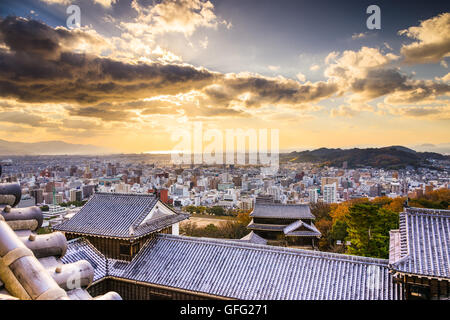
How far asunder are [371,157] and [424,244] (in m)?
30.1

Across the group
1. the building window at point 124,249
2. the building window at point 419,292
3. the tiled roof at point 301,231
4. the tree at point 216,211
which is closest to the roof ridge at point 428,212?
the building window at point 419,292

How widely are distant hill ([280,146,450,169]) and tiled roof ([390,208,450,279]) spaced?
19.9 m

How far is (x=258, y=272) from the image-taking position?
762 centimetres

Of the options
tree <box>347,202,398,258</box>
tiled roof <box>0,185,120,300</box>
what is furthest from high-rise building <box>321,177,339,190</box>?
tiled roof <box>0,185,120,300</box>

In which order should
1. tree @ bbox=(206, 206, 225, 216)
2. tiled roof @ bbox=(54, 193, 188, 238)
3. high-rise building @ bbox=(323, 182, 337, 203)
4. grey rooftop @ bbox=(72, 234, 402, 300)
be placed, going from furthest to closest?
high-rise building @ bbox=(323, 182, 337, 203) < tree @ bbox=(206, 206, 225, 216) < tiled roof @ bbox=(54, 193, 188, 238) < grey rooftop @ bbox=(72, 234, 402, 300)

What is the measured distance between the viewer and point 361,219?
14148mm

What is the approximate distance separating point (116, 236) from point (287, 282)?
5664 millimetres

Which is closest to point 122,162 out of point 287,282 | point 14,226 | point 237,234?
point 237,234

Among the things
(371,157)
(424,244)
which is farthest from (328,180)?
(424,244)

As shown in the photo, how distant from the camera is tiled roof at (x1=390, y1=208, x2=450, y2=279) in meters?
6.05

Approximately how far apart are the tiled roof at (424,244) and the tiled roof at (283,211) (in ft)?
45.6

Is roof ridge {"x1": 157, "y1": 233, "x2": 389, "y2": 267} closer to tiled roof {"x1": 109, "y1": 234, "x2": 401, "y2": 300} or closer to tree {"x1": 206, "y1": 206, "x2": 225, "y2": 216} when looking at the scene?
tiled roof {"x1": 109, "y1": 234, "x2": 401, "y2": 300}

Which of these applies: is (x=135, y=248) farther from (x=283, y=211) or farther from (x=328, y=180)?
(x=328, y=180)
